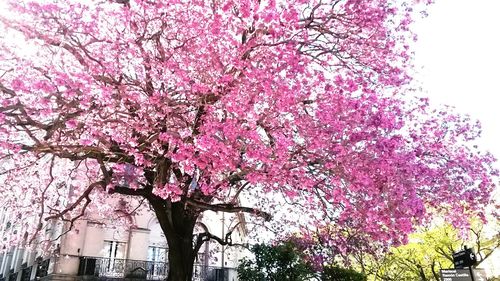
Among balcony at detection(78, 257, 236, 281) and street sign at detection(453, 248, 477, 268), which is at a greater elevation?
balcony at detection(78, 257, 236, 281)

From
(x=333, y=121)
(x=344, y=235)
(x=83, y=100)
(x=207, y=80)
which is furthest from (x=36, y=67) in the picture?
(x=344, y=235)

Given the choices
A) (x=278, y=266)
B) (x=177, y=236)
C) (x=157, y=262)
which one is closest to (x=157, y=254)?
(x=157, y=262)

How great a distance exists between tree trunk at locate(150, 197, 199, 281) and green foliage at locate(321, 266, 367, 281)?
25.4 feet

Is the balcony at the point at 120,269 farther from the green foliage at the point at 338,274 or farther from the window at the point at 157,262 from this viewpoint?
the green foliage at the point at 338,274

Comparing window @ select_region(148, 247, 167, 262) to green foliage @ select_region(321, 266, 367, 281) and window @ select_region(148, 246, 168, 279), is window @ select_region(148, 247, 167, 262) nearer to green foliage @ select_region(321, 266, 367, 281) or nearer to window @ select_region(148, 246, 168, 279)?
window @ select_region(148, 246, 168, 279)

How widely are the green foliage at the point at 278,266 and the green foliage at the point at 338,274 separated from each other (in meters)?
1.38

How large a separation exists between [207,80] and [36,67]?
353cm

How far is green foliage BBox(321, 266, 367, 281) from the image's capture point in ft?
55.7

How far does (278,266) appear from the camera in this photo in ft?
50.9

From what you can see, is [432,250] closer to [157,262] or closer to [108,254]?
[157,262]

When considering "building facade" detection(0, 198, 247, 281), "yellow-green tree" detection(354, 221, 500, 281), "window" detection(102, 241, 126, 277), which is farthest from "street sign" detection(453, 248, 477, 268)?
"window" detection(102, 241, 126, 277)

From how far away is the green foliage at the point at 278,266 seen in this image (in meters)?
15.3

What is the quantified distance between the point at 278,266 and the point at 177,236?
231 inches

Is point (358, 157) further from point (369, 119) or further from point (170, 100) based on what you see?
point (170, 100)
